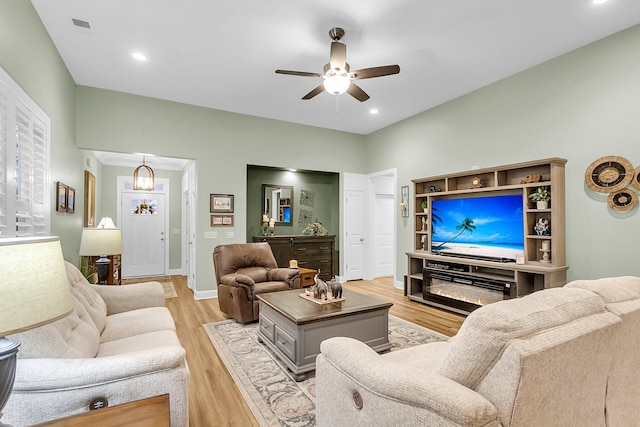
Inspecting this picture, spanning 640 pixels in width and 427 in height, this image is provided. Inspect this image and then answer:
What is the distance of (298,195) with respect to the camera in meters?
6.79

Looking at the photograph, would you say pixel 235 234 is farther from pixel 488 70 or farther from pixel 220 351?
pixel 488 70

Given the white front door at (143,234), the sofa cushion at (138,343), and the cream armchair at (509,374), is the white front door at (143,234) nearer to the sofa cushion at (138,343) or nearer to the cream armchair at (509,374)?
the sofa cushion at (138,343)

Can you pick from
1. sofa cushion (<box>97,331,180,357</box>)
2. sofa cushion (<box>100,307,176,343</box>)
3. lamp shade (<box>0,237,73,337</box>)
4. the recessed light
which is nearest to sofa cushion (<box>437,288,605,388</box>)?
lamp shade (<box>0,237,73,337</box>)

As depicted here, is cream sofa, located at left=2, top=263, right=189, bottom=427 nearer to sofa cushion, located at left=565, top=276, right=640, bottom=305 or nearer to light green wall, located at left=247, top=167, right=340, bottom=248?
sofa cushion, located at left=565, top=276, right=640, bottom=305

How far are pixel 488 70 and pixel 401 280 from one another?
361cm

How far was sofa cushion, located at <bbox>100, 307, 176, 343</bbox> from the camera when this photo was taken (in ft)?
7.44

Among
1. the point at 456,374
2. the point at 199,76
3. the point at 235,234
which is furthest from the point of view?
the point at 235,234

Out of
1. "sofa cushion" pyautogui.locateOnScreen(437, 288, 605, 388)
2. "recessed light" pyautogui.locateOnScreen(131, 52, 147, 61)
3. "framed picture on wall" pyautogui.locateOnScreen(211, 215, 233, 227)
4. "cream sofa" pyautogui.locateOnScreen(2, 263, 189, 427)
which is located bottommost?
"cream sofa" pyautogui.locateOnScreen(2, 263, 189, 427)

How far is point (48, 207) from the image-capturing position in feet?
10.1

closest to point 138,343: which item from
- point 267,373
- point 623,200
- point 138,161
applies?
point 267,373

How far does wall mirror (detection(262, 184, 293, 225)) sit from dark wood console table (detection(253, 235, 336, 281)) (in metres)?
0.65

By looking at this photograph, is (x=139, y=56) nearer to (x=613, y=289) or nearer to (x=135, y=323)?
(x=135, y=323)

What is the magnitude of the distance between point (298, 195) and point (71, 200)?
387 cm

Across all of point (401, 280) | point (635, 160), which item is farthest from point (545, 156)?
point (401, 280)
